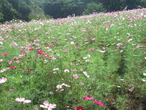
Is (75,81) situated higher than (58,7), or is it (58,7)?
(58,7)

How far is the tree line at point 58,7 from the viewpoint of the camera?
2852 centimetres

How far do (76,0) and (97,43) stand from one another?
113 ft

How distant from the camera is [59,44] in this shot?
4926 millimetres

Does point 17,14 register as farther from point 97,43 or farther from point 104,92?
point 104,92

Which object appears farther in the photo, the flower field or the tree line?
the tree line

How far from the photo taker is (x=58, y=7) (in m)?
37.9

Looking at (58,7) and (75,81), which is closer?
(75,81)

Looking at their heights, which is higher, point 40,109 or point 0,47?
point 0,47

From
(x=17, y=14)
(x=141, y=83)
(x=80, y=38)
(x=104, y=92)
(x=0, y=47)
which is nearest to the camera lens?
(x=104, y=92)

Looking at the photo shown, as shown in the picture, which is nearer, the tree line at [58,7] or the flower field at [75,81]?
the flower field at [75,81]

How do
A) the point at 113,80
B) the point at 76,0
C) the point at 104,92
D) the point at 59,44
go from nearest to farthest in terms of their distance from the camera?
the point at 104,92 < the point at 113,80 < the point at 59,44 < the point at 76,0

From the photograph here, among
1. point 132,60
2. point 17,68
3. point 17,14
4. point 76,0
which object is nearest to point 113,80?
point 132,60

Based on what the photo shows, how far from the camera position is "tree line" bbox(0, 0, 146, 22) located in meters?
28.5

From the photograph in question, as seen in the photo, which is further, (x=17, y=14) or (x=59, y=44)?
(x=17, y=14)
